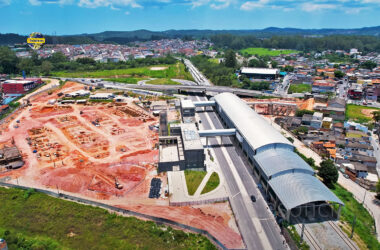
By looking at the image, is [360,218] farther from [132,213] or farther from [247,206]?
[132,213]

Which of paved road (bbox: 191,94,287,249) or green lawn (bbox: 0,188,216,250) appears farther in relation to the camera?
paved road (bbox: 191,94,287,249)

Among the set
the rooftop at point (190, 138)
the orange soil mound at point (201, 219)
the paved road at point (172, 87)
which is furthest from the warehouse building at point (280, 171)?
the paved road at point (172, 87)

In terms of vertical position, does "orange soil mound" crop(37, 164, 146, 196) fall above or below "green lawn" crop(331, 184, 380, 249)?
above

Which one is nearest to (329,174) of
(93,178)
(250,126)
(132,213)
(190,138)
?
(250,126)

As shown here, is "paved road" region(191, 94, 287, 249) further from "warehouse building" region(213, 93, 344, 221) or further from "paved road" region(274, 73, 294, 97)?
"paved road" region(274, 73, 294, 97)

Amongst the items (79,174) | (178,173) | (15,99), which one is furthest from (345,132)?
(15,99)

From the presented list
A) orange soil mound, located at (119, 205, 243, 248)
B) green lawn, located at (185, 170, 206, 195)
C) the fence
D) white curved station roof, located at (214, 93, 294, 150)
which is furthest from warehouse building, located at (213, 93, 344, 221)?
the fence

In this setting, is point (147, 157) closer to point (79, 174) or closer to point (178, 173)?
point (178, 173)
